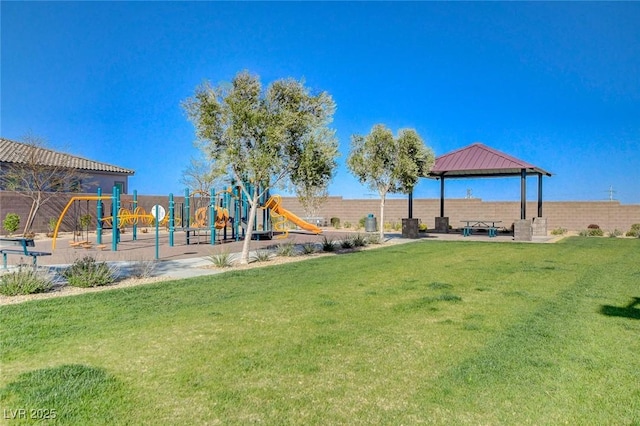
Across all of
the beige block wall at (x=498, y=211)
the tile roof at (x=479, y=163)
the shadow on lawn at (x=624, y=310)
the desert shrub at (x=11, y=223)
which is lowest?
the shadow on lawn at (x=624, y=310)

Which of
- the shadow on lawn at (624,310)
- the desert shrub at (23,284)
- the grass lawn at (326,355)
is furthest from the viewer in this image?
the desert shrub at (23,284)

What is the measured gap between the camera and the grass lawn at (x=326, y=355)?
3.82 metres

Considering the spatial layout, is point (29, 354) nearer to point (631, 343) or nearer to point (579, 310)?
point (631, 343)

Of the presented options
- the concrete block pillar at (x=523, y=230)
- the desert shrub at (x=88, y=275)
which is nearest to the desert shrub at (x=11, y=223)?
the desert shrub at (x=88, y=275)

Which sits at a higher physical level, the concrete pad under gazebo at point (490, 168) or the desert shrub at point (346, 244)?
the concrete pad under gazebo at point (490, 168)

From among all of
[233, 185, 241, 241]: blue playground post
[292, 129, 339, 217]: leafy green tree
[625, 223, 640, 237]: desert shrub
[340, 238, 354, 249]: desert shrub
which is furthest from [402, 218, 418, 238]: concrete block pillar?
[625, 223, 640, 237]: desert shrub

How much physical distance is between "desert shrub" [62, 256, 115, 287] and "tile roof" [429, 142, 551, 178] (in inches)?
711

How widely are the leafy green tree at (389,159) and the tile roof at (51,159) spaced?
602 inches

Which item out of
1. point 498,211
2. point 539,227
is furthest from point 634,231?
point 498,211

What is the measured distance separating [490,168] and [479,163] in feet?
2.18

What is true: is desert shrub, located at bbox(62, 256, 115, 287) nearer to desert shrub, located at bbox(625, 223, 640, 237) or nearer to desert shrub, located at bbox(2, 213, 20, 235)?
desert shrub, located at bbox(2, 213, 20, 235)

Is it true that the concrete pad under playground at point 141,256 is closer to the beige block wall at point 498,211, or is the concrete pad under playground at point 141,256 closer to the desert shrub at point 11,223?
the desert shrub at point 11,223

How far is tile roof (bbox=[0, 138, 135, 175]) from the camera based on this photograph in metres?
24.8

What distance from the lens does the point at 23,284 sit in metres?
8.16
